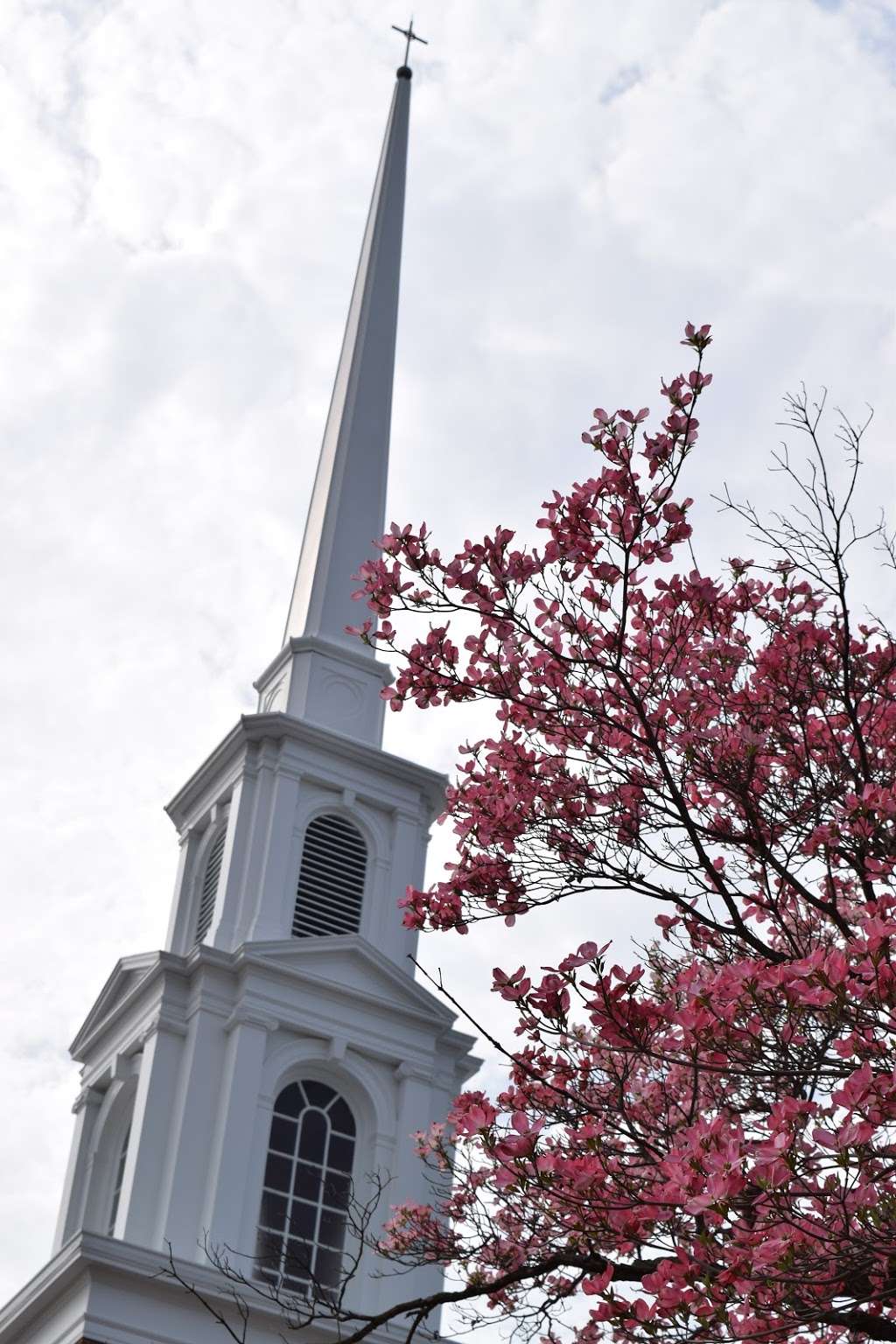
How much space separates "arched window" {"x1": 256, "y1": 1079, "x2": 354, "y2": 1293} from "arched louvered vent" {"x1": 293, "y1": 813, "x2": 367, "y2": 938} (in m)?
2.34

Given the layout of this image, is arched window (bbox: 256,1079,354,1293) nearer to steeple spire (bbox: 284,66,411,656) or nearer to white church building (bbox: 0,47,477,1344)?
white church building (bbox: 0,47,477,1344)

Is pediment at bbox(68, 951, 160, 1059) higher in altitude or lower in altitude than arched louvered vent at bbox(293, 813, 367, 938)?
lower

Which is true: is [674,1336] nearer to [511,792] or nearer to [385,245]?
[511,792]

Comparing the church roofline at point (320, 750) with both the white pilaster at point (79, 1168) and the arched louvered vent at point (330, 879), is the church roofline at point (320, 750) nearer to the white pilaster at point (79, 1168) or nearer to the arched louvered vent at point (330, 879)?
the arched louvered vent at point (330, 879)

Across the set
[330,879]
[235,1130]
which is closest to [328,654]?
[330,879]

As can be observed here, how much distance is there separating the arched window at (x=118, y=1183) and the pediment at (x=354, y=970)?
10.9ft

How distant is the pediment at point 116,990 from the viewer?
23.2 meters

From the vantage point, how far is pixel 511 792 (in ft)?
28.3

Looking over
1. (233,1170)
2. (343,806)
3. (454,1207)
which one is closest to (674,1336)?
(454,1207)

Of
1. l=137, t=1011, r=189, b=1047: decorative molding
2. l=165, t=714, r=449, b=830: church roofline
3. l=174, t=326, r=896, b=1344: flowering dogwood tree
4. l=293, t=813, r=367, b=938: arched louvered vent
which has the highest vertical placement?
l=165, t=714, r=449, b=830: church roofline

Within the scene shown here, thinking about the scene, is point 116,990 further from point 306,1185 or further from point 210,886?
point 306,1185

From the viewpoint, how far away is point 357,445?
2956 centimetres

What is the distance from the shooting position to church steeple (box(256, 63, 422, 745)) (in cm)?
2614

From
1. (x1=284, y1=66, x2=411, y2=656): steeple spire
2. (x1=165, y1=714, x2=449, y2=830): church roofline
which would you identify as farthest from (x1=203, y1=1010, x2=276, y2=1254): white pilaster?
(x1=284, y1=66, x2=411, y2=656): steeple spire
